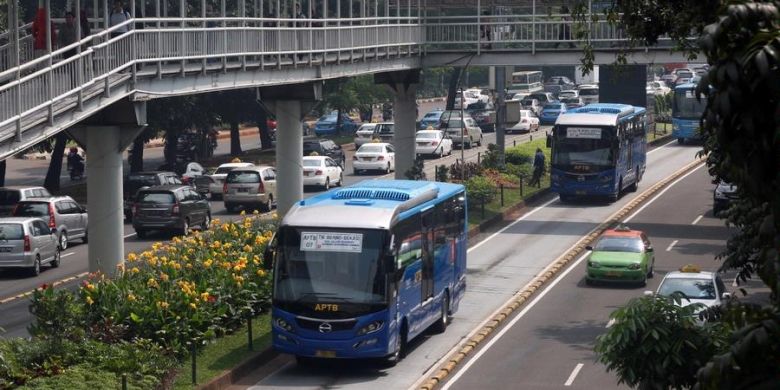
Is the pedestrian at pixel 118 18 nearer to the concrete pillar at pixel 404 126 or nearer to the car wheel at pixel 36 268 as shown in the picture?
the car wheel at pixel 36 268

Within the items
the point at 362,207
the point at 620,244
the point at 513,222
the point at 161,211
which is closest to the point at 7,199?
the point at 161,211

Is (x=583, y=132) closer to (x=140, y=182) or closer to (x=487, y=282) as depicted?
(x=487, y=282)

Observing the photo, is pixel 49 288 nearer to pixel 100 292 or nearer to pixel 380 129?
pixel 100 292

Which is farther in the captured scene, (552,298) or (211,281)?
(552,298)

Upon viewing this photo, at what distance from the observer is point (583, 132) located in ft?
154

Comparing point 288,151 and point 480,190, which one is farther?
point 480,190

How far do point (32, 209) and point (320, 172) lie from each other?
646 inches

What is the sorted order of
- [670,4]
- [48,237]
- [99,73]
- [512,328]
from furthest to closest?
1. [48,237]
2. [512,328]
3. [99,73]
4. [670,4]

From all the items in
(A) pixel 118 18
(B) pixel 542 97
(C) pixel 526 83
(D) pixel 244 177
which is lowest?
(D) pixel 244 177

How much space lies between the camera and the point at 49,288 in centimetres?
2194

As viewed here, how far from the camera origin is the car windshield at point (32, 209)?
38.0 meters

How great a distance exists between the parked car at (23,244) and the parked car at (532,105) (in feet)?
191

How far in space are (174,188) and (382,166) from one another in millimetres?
19245

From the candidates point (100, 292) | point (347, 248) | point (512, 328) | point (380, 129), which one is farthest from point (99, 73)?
point (380, 129)
